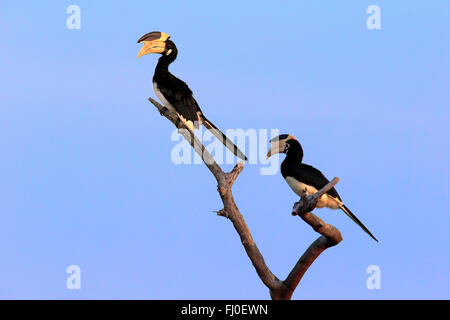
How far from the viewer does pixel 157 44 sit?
9508mm

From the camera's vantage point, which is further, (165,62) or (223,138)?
(165,62)

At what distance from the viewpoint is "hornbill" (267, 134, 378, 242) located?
768cm

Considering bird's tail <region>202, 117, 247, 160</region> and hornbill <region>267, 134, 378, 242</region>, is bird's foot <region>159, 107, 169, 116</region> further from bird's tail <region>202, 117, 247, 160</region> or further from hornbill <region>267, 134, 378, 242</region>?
hornbill <region>267, 134, 378, 242</region>

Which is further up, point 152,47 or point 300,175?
point 152,47

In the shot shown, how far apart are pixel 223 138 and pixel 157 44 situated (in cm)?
201

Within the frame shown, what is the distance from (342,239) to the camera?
26.5 feet

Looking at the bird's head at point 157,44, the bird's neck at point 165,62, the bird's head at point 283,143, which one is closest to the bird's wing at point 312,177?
the bird's head at point 283,143

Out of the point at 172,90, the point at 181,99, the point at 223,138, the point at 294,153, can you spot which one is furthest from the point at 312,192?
the point at 172,90

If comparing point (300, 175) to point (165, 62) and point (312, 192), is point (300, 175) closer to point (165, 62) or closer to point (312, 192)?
point (312, 192)

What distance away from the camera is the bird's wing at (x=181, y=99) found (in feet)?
29.4

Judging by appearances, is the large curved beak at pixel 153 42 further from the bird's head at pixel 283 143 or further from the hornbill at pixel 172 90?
the bird's head at pixel 283 143
